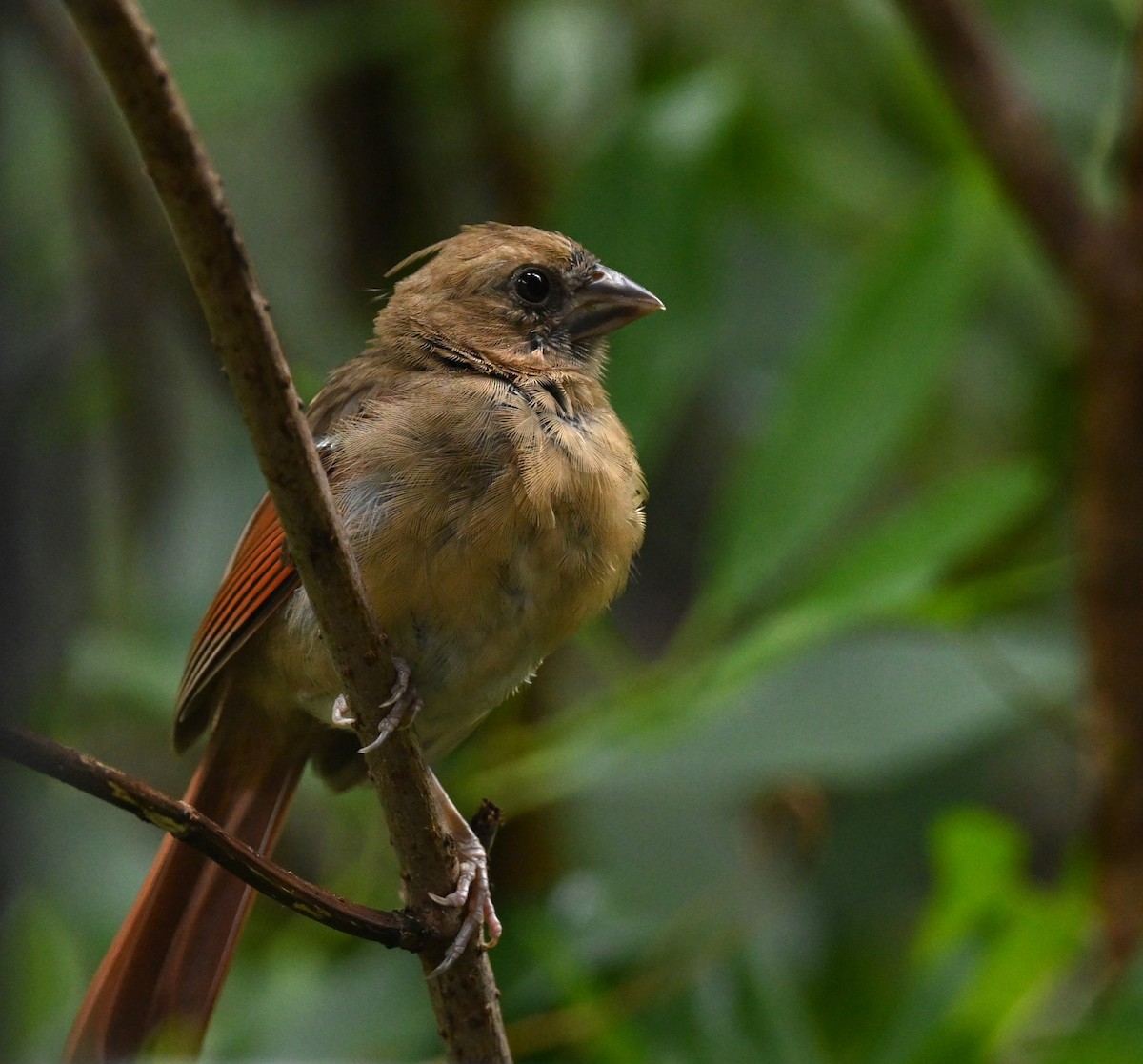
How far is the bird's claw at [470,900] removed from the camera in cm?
227

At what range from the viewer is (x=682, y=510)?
18.2 feet

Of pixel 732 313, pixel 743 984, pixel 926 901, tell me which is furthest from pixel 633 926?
pixel 732 313

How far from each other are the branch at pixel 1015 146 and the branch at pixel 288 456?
2555 millimetres

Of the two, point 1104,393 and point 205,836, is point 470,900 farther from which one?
point 1104,393

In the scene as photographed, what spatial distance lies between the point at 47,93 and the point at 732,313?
2266mm

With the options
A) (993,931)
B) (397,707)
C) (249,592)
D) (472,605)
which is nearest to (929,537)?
(993,931)

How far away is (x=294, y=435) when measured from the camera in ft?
5.90

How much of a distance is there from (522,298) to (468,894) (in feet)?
4.40

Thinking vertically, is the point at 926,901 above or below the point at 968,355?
below

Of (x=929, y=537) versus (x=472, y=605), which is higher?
(x=472, y=605)

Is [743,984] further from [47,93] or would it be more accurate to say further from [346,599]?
[47,93]

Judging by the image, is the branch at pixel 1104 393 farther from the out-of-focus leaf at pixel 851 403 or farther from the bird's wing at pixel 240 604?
the bird's wing at pixel 240 604

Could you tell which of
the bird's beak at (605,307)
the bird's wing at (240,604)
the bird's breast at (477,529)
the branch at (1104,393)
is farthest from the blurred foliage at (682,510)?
the bird's breast at (477,529)

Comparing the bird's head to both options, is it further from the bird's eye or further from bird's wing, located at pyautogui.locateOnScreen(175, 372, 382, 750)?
bird's wing, located at pyautogui.locateOnScreen(175, 372, 382, 750)
